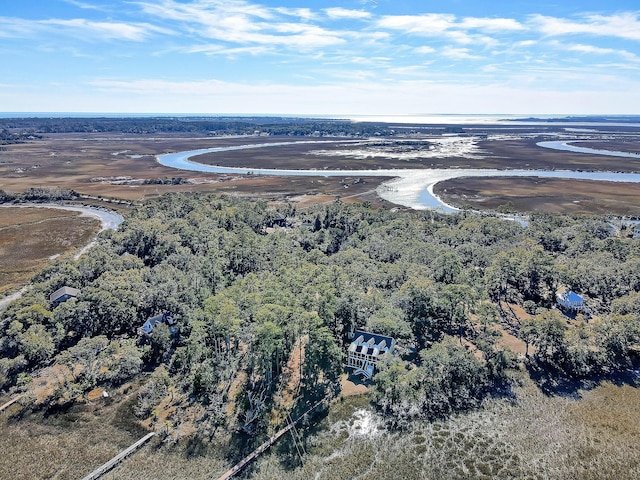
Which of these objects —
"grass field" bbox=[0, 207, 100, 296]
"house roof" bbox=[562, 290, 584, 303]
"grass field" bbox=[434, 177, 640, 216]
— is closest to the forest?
"house roof" bbox=[562, 290, 584, 303]

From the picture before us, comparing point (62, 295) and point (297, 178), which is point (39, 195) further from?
point (62, 295)

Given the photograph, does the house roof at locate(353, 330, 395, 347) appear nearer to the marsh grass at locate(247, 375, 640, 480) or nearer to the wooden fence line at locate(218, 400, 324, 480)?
the marsh grass at locate(247, 375, 640, 480)

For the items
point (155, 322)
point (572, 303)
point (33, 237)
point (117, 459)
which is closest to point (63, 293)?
point (155, 322)

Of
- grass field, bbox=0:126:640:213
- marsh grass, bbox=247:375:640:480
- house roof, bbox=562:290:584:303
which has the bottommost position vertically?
marsh grass, bbox=247:375:640:480

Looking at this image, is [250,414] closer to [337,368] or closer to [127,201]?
[337,368]

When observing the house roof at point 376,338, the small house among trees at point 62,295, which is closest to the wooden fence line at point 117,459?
the house roof at point 376,338

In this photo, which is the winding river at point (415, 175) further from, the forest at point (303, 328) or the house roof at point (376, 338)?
the house roof at point (376, 338)
